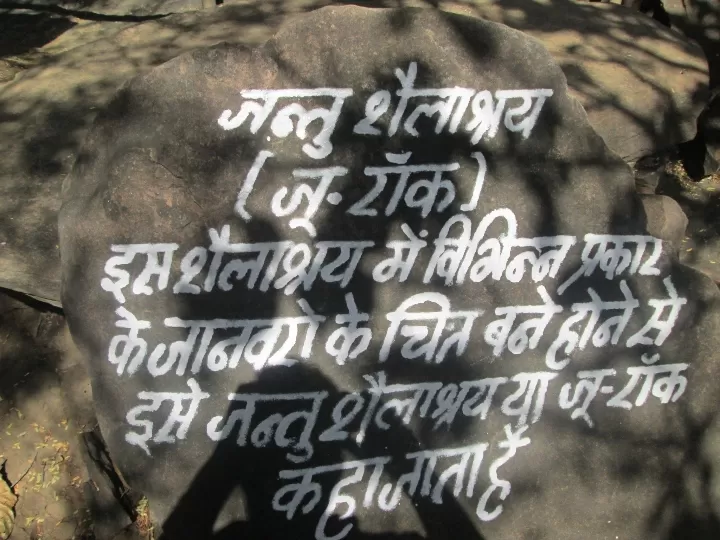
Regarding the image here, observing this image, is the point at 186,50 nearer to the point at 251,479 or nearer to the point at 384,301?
the point at 384,301

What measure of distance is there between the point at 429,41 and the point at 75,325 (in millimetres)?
1510

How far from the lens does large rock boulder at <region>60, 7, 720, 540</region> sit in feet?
6.91

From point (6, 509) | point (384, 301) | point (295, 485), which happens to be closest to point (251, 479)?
point (295, 485)

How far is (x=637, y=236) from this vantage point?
2373 mm

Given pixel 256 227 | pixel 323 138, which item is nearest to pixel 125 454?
pixel 256 227

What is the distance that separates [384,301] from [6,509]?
1721 millimetres

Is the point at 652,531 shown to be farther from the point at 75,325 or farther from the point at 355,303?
the point at 75,325

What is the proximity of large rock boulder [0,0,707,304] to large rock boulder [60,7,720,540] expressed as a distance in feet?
2.18

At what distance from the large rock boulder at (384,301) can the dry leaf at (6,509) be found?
675 millimetres

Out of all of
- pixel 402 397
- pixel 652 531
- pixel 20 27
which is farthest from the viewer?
pixel 20 27

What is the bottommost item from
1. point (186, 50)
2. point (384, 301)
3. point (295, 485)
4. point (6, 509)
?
point (6, 509)


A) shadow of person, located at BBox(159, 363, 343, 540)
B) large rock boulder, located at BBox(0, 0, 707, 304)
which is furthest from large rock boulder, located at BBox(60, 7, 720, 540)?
large rock boulder, located at BBox(0, 0, 707, 304)

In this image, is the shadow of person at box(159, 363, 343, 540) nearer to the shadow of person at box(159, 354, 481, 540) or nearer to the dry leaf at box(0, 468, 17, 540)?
the shadow of person at box(159, 354, 481, 540)

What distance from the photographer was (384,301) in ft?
7.38
